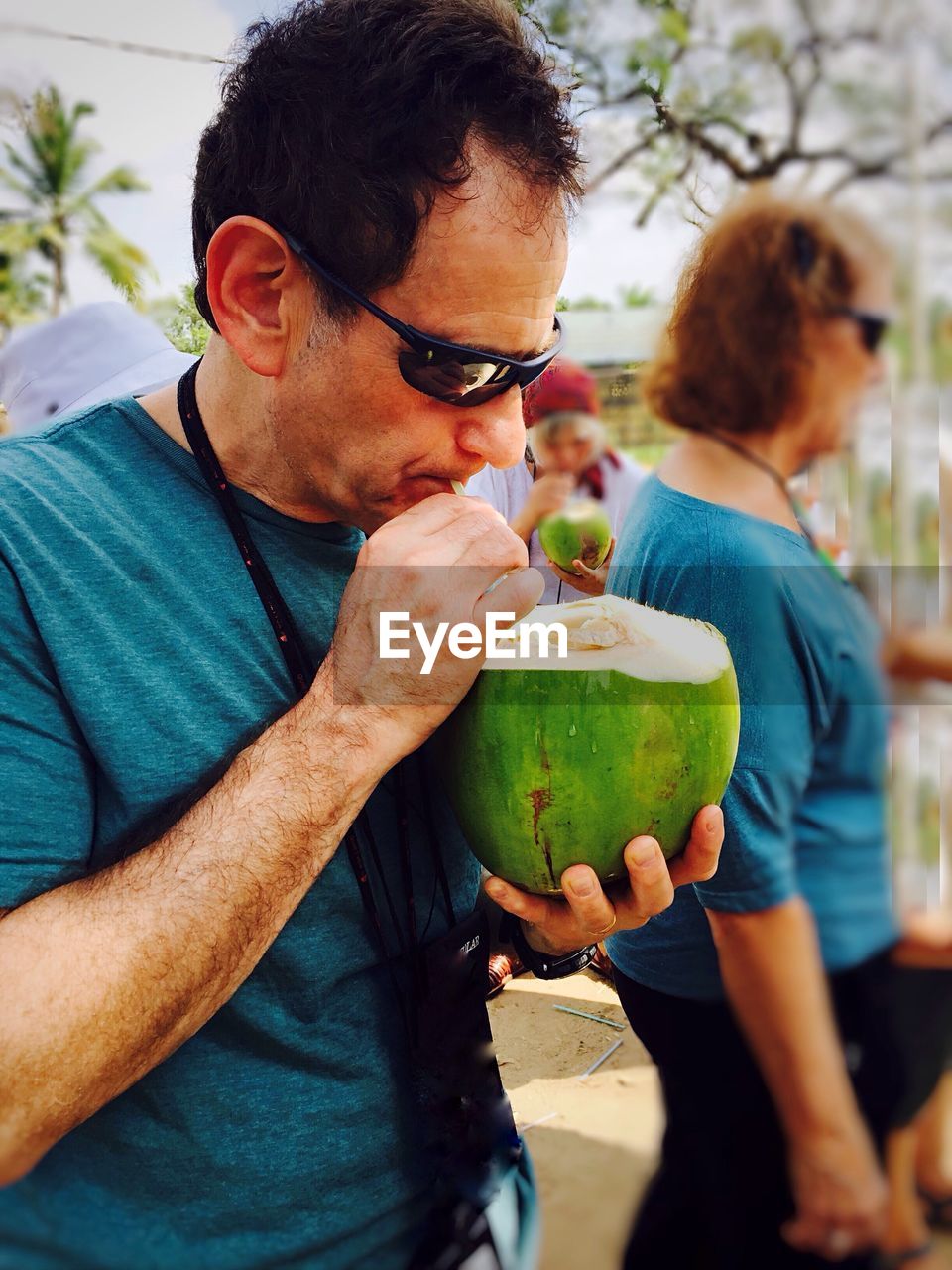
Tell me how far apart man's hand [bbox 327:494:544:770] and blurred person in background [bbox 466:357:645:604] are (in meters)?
0.32

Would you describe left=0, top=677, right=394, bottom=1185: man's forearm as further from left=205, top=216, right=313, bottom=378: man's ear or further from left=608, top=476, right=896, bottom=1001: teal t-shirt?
left=608, top=476, right=896, bottom=1001: teal t-shirt

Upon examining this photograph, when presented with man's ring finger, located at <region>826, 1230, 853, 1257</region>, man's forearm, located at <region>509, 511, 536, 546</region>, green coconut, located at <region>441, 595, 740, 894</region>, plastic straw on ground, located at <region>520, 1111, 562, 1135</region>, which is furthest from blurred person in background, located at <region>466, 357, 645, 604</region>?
man's ring finger, located at <region>826, 1230, 853, 1257</region>

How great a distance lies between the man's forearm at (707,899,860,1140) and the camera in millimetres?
934

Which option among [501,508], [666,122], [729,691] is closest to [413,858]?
[729,691]

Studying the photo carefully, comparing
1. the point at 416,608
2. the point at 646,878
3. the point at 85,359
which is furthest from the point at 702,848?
the point at 85,359

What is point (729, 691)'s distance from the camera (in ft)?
2.26

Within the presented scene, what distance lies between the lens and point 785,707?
886 mm

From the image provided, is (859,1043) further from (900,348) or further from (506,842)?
(900,348)

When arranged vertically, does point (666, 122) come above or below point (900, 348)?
above

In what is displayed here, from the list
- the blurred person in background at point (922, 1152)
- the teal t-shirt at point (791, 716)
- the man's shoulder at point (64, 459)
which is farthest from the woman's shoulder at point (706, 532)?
the man's shoulder at point (64, 459)

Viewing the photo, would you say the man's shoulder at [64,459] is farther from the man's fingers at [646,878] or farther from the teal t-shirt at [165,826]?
the man's fingers at [646,878]

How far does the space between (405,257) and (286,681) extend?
14.5 inches

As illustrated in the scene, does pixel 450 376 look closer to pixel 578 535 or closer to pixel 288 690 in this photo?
pixel 288 690

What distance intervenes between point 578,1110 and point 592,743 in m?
0.66
